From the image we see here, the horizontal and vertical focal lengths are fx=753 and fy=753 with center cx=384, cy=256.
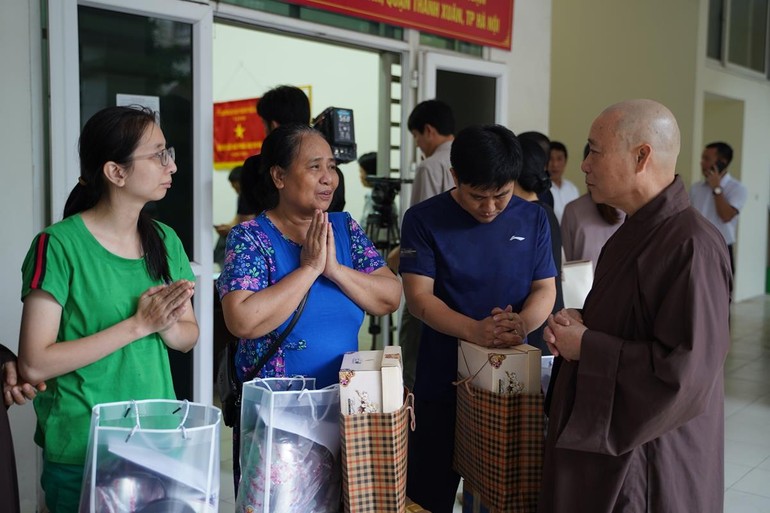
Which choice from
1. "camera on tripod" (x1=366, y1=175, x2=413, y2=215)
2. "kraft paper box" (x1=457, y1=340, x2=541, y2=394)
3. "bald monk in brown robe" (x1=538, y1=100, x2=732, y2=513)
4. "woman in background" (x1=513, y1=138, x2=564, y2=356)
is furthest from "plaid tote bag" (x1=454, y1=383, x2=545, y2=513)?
"camera on tripod" (x1=366, y1=175, x2=413, y2=215)

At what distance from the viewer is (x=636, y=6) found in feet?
25.6

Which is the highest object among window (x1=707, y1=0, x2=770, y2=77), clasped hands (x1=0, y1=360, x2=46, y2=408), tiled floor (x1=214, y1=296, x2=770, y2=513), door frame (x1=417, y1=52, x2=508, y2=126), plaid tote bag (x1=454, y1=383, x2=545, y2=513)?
window (x1=707, y1=0, x2=770, y2=77)

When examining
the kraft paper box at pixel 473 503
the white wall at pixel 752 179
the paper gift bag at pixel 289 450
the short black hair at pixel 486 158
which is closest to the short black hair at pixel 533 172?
the short black hair at pixel 486 158

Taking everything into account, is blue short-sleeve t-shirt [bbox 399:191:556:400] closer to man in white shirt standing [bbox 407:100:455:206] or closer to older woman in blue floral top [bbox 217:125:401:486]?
older woman in blue floral top [bbox 217:125:401:486]

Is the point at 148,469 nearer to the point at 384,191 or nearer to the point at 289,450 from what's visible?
the point at 289,450

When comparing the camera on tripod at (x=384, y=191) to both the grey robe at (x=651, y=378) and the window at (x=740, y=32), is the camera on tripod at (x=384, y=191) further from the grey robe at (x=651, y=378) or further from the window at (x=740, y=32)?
the window at (x=740, y=32)

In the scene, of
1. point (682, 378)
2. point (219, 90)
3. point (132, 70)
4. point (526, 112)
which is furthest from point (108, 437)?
point (219, 90)

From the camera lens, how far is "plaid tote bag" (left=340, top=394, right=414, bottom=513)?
1517 millimetres

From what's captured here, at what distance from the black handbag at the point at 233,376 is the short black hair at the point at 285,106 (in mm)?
1292

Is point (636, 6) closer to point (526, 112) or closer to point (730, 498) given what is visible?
point (526, 112)

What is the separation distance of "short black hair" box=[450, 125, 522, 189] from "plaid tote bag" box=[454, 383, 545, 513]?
0.54 m

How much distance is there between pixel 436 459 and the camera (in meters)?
2.10

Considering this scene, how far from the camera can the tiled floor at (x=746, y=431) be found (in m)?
3.28

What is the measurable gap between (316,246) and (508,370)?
544 millimetres
